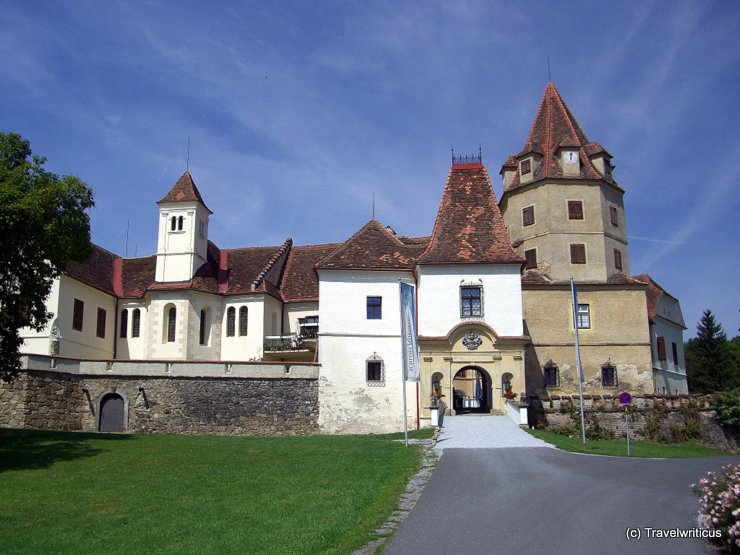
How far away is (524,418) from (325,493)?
673 inches

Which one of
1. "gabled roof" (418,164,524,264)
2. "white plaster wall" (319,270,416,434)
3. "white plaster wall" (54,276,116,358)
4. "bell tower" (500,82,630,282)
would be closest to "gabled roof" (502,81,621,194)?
"bell tower" (500,82,630,282)

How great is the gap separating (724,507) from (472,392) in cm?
5206

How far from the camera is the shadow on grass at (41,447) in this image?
23750 millimetres

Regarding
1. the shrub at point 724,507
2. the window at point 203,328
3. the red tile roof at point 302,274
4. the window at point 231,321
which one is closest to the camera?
the shrub at point 724,507

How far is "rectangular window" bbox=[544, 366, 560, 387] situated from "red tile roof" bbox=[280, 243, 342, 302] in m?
15.0

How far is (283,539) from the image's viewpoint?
1343 centimetres

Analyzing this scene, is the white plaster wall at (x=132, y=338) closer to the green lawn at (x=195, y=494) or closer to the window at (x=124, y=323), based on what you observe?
the window at (x=124, y=323)

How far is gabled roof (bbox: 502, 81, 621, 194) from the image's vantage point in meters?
46.9

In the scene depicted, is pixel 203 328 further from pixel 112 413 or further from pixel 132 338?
pixel 112 413

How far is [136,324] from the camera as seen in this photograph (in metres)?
46.8

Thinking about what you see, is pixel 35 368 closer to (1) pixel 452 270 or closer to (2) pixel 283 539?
(1) pixel 452 270

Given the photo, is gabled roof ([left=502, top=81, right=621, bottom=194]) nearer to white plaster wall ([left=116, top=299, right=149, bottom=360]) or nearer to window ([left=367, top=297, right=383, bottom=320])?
window ([left=367, top=297, right=383, bottom=320])

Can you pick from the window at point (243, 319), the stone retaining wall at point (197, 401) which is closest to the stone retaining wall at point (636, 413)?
the stone retaining wall at point (197, 401)

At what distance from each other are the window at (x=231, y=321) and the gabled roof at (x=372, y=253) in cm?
830
